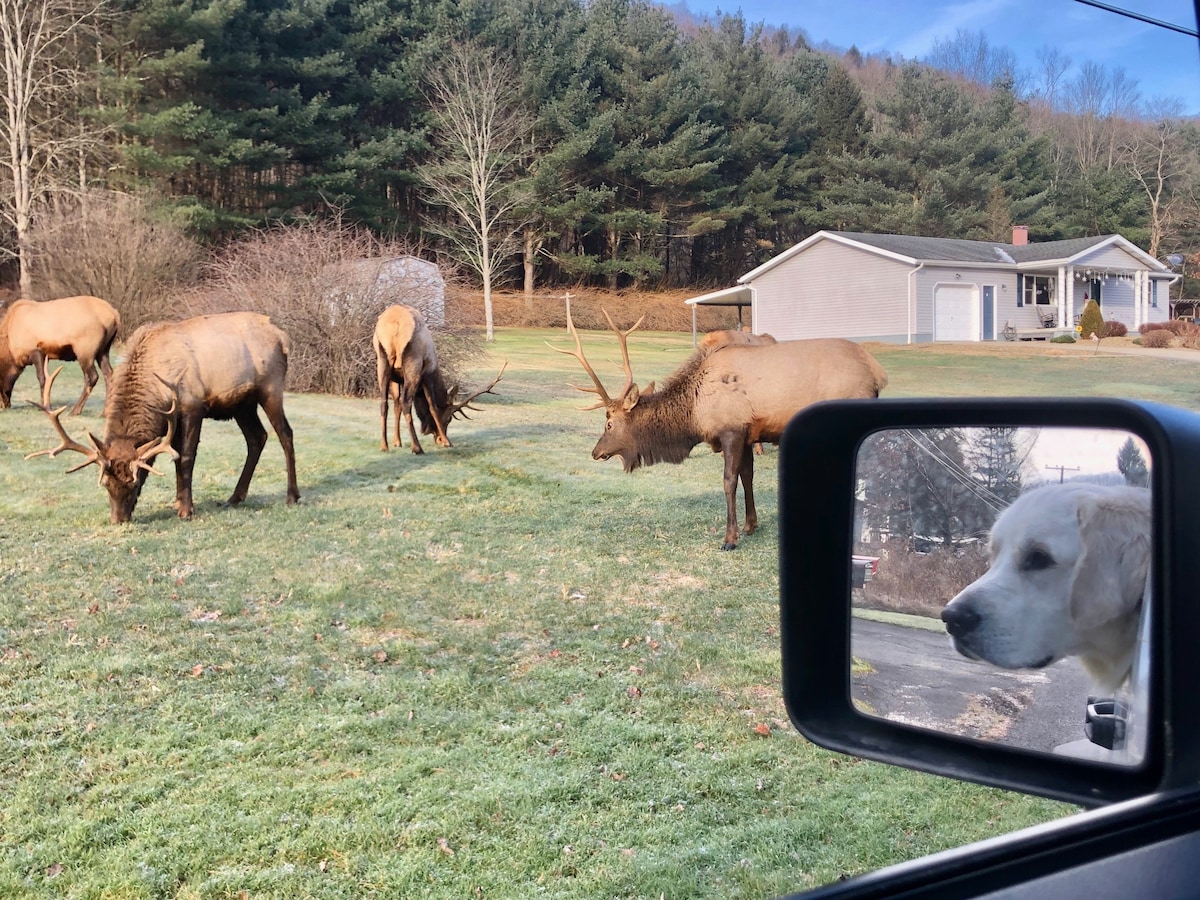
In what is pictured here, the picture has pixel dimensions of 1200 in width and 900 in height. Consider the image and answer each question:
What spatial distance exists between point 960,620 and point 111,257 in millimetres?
12258

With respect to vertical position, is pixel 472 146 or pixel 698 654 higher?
pixel 472 146

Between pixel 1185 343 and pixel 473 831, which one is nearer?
pixel 473 831

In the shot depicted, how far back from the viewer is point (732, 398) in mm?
5848

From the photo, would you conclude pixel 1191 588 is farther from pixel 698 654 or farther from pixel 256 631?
pixel 256 631

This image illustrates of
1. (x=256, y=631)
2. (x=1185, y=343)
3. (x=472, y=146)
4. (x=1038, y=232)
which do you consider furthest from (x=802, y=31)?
(x=472, y=146)

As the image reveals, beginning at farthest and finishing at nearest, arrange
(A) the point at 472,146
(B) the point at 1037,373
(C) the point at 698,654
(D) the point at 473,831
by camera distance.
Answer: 1. (A) the point at 472,146
2. (C) the point at 698,654
3. (B) the point at 1037,373
4. (D) the point at 473,831

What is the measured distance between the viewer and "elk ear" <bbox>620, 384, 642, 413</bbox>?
20.5ft

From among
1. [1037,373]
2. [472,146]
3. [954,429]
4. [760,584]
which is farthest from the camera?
[472,146]

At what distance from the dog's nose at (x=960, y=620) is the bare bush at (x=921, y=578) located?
0.03 m

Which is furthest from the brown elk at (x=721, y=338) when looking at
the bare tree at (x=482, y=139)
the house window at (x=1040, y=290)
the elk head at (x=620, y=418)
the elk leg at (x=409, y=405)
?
the elk leg at (x=409, y=405)

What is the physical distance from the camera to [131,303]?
11.9m

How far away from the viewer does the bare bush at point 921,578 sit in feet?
3.10

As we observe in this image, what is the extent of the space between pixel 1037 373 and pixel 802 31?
1.32 meters

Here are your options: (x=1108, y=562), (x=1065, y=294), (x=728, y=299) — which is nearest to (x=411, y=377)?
(x=728, y=299)
